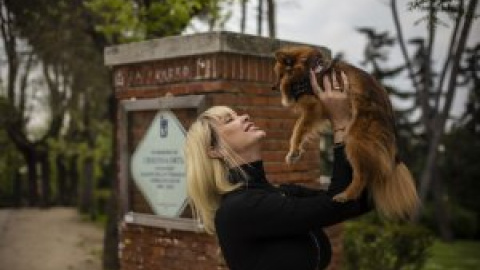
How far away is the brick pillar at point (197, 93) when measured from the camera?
16.8ft

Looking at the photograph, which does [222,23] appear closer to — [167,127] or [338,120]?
[167,127]

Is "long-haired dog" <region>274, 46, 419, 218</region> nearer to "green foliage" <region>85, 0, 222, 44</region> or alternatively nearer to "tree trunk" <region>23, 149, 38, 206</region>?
"green foliage" <region>85, 0, 222, 44</region>

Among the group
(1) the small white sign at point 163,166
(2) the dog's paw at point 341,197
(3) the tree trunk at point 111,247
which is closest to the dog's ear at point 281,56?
(2) the dog's paw at point 341,197

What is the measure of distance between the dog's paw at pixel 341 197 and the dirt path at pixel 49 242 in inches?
453

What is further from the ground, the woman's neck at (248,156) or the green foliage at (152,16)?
the green foliage at (152,16)

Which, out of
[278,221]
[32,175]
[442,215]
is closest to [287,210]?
[278,221]

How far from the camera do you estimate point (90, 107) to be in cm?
2436

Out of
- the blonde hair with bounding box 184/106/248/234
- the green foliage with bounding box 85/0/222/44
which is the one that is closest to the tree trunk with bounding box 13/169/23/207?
the green foliage with bounding box 85/0/222/44

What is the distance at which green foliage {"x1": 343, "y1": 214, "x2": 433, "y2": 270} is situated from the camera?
8664mm

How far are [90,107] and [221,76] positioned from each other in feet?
65.7

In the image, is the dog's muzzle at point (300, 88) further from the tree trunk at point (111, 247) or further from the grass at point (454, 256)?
the grass at point (454, 256)

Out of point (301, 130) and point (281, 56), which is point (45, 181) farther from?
point (281, 56)

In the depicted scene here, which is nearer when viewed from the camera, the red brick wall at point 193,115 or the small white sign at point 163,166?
the red brick wall at point 193,115

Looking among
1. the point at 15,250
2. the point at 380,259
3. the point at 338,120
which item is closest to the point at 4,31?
the point at 15,250
